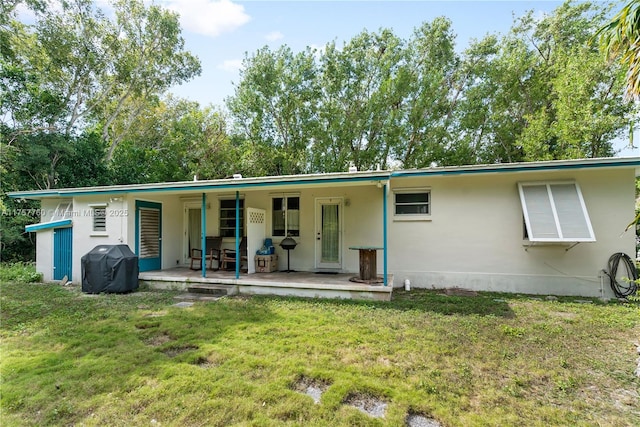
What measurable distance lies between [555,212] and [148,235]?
963 cm

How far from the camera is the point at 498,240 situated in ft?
22.3

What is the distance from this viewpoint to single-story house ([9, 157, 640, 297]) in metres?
6.20

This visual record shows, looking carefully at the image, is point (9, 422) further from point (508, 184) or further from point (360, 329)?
point (508, 184)

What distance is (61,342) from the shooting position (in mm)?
3887

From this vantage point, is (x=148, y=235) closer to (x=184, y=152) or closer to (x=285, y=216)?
(x=285, y=216)


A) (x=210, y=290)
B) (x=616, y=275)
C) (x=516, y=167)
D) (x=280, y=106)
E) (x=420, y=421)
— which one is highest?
(x=280, y=106)

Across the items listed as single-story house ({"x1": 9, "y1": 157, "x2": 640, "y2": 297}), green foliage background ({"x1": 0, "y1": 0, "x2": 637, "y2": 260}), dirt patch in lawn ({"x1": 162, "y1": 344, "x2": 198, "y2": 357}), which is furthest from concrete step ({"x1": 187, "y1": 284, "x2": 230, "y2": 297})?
green foliage background ({"x1": 0, "y1": 0, "x2": 637, "y2": 260})

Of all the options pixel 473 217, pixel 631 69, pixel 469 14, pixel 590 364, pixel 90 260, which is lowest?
pixel 590 364

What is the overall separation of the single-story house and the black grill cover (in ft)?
2.94

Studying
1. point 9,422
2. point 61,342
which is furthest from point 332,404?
point 61,342

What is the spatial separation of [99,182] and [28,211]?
2602mm

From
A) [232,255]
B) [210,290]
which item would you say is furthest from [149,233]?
[210,290]

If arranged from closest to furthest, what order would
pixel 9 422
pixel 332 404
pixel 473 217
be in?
1. pixel 9 422
2. pixel 332 404
3. pixel 473 217

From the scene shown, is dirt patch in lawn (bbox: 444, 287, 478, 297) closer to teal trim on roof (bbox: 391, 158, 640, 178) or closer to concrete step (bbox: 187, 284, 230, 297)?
teal trim on roof (bbox: 391, 158, 640, 178)
